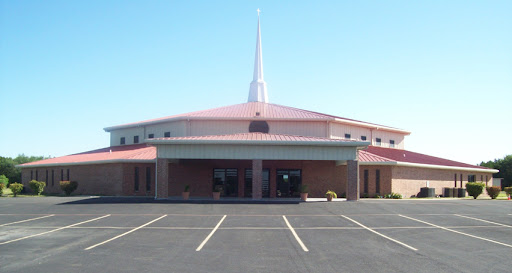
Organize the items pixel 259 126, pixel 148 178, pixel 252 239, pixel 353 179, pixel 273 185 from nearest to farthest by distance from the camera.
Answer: pixel 252 239, pixel 353 179, pixel 273 185, pixel 148 178, pixel 259 126

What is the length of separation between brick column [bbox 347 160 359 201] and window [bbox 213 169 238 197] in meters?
9.34

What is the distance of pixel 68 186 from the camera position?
119 ft

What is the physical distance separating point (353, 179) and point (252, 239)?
49.1 ft

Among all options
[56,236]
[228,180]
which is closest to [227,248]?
[56,236]

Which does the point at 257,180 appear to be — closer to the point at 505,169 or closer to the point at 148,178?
the point at 148,178

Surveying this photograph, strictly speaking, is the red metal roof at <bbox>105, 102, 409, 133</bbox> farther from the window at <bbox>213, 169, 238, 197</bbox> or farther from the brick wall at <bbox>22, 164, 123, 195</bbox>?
the brick wall at <bbox>22, 164, 123, 195</bbox>

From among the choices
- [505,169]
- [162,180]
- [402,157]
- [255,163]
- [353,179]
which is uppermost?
[402,157]

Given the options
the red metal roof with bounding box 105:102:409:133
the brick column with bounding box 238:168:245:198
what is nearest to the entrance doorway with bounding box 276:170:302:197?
the brick column with bounding box 238:168:245:198

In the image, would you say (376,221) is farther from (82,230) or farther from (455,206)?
(82,230)

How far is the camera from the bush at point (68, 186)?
3631 cm

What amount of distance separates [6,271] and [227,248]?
233 inches

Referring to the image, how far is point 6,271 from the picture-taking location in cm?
1053

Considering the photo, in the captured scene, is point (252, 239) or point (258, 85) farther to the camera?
point (258, 85)

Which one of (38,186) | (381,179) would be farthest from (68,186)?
(381,179)
